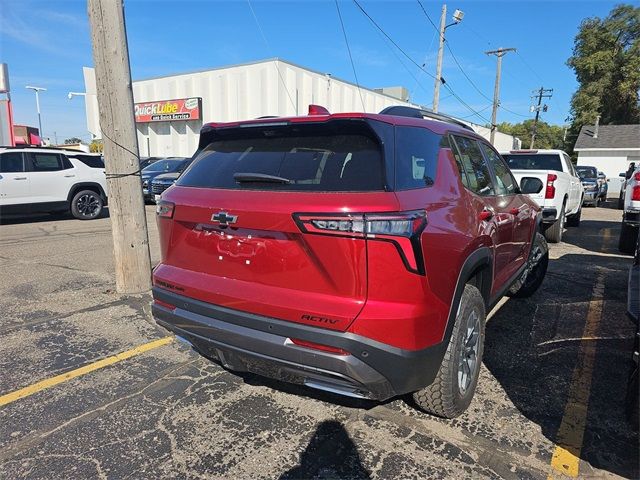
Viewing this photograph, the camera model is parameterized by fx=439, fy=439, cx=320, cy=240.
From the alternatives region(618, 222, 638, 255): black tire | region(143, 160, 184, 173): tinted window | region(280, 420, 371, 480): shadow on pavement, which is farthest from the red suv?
region(143, 160, 184, 173): tinted window

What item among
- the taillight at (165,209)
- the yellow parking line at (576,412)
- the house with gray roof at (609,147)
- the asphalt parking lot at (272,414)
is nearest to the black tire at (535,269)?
the asphalt parking lot at (272,414)

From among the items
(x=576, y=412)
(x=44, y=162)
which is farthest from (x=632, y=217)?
(x=44, y=162)

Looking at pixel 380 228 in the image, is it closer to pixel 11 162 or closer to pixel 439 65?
pixel 11 162

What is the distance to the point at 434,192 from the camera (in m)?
2.44

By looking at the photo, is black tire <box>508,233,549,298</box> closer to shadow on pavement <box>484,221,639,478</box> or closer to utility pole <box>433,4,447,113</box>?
shadow on pavement <box>484,221,639,478</box>

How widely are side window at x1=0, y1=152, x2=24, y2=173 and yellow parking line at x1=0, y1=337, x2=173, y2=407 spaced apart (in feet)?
28.9

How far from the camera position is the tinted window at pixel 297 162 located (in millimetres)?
2250

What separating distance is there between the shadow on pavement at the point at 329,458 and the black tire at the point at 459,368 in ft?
1.69

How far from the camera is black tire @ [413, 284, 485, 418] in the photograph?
2.55 metres

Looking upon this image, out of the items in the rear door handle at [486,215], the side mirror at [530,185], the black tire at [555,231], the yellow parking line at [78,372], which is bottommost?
the yellow parking line at [78,372]

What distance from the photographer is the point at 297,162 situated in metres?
2.43

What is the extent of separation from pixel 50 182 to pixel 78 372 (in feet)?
30.0

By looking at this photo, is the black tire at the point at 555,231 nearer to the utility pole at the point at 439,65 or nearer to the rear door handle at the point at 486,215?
the rear door handle at the point at 486,215

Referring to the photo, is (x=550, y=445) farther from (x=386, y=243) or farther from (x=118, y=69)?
(x=118, y=69)
